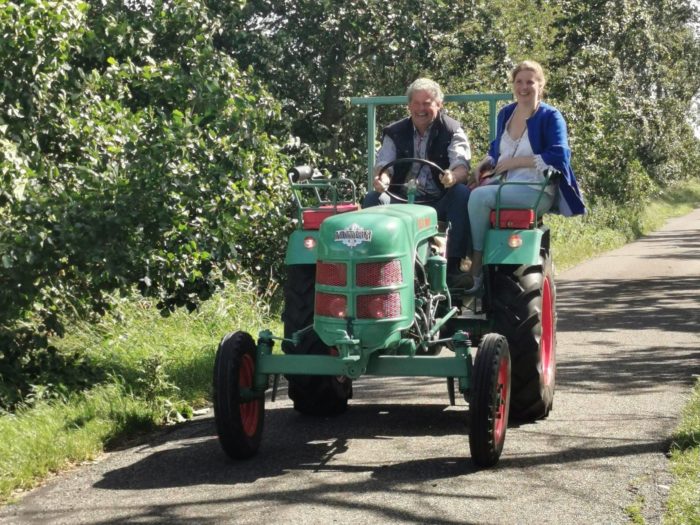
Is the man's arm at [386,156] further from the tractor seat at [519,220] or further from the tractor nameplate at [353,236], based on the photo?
the tractor nameplate at [353,236]

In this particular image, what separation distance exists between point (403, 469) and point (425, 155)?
2.55m

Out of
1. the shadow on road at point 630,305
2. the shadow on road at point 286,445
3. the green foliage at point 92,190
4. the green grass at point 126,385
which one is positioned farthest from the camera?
the shadow on road at point 630,305

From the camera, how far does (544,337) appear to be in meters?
8.14

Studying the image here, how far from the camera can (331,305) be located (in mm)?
6332

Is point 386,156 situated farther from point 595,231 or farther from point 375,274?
point 595,231

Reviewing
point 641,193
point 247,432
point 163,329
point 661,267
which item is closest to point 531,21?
point 661,267

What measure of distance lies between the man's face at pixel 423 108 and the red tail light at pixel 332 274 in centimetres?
187

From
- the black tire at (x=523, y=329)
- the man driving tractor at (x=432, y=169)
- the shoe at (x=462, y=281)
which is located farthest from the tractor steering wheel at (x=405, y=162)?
the black tire at (x=523, y=329)

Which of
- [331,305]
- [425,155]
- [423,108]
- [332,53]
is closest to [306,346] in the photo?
[331,305]

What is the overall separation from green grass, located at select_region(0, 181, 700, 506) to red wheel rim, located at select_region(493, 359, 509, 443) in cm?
94

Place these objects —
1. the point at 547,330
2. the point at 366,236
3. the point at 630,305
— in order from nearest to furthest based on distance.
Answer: the point at 366,236
the point at 547,330
the point at 630,305

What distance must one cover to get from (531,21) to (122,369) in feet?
56.4

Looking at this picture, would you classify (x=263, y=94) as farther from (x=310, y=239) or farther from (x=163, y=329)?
(x=310, y=239)

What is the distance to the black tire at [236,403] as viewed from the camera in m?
6.29
